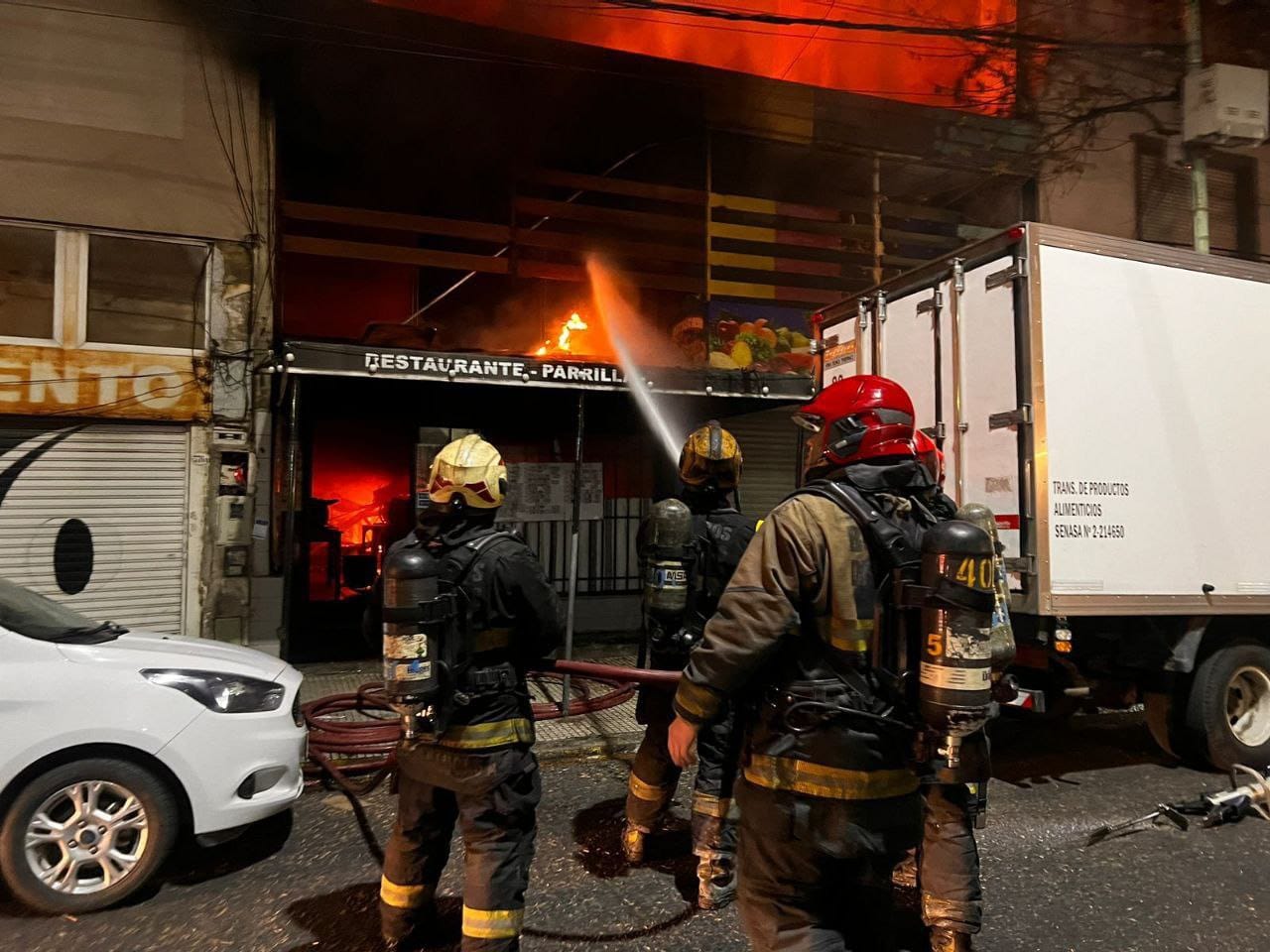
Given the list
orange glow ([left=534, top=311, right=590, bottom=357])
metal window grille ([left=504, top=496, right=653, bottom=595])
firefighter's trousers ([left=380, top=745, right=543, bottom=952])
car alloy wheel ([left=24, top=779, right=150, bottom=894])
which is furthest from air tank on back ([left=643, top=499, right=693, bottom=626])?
orange glow ([left=534, top=311, right=590, bottom=357])

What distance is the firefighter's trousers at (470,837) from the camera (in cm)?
268

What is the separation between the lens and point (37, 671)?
342 cm

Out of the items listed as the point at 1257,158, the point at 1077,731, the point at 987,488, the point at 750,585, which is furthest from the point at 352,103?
the point at 1257,158

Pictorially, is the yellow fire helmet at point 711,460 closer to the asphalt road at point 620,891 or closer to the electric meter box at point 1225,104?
the asphalt road at point 620,891

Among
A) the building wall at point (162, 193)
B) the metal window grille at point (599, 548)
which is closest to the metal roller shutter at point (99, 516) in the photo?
the building wall at point (162, 193)

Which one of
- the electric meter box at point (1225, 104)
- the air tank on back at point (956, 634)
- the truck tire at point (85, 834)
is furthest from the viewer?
the electric meter box at point (1225, 104)

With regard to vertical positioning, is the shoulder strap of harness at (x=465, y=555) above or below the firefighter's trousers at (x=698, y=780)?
above

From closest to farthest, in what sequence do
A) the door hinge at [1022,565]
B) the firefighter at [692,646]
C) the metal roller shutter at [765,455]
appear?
1. the firefighter at [692,646]
2. the door hinge at [1022,565]
3. the metal roller shutter at [765,455]

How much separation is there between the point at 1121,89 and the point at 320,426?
13.8 metres

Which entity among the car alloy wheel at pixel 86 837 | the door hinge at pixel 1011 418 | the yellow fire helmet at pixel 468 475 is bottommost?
the car alloy wheel at pixel 86 837

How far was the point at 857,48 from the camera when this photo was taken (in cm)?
1347

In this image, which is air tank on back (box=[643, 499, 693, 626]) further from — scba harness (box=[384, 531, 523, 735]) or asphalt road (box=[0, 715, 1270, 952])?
asphalt road (box=[0, 715, 1270, 952])

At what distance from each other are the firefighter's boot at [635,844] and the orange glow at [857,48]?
37.9 ft

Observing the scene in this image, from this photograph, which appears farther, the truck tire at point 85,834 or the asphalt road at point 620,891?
the truck tire at point 85,834
